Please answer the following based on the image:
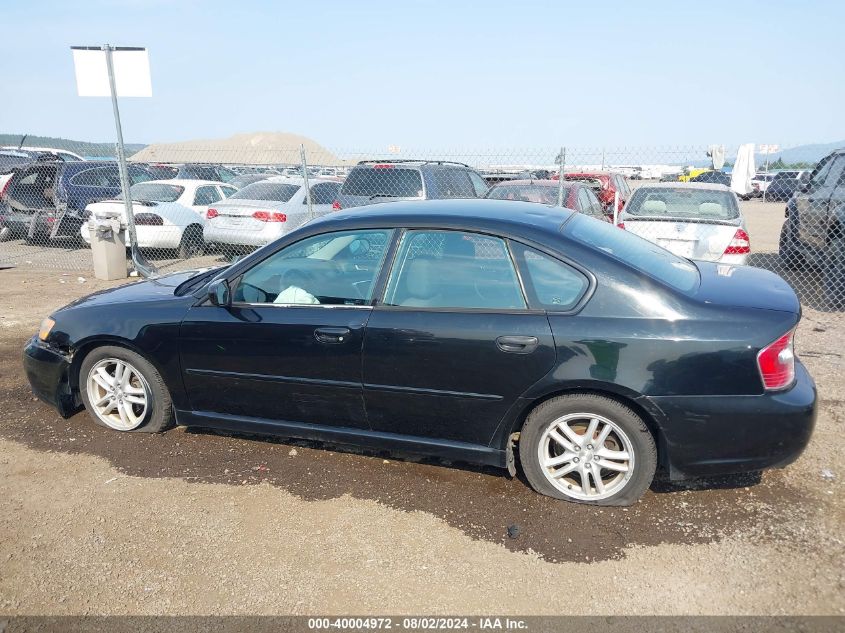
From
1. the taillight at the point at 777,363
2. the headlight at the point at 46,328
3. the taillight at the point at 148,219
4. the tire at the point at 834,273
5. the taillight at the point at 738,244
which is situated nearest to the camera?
the taillight at the point at 777,363

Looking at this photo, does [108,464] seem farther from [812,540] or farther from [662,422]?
[812,540]

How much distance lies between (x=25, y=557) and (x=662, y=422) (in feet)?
10.5

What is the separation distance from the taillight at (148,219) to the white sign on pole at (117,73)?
2.01m

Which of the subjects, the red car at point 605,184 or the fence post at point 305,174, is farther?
the red car at point 605,184

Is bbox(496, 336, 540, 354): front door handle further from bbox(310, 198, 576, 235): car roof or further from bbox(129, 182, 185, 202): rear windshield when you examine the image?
bbox(129, 182, 185, 202): rear windshield

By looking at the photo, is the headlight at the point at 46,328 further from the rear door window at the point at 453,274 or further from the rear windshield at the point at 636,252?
the rear windshield at the point at 636,252

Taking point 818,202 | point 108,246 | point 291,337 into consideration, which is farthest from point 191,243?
point 818,202

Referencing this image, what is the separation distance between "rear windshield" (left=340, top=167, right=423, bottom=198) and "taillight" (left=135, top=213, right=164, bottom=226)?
3367mm

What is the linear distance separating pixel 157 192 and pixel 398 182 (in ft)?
16.2

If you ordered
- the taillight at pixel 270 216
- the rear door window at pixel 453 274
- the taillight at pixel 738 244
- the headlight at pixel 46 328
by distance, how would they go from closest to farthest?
the rear door window at pixel 453 274 → the headlight at pixel 46 328 → the taillight at pixel 738 244 → the taillight at pixel 270 216

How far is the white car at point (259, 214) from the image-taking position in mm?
10078

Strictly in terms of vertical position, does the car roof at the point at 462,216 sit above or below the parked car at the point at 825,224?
→ above

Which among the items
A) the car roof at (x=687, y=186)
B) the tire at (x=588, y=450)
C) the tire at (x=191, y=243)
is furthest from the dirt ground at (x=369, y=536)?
the tire at (x=191, y=243)

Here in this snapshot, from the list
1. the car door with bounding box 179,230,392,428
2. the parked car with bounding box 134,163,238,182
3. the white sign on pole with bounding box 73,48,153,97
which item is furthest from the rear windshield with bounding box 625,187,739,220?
the parked car with bounding box 134,163,238,182
